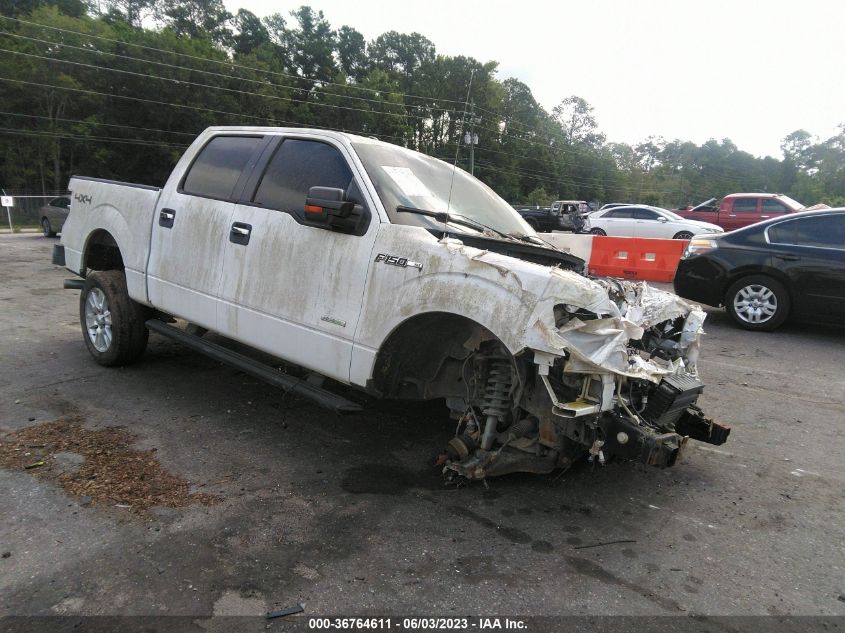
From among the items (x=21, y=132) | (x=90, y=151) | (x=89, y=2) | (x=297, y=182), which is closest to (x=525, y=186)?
(x=90, y=151)

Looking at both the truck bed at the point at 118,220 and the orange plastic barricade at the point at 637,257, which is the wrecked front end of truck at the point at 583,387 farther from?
the orange plastic barricade at the point at 637,257

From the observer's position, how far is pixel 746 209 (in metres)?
21.0

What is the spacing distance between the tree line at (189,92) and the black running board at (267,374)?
2934 cm

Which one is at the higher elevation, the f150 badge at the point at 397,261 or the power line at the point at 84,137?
the power line at the point at 84,137

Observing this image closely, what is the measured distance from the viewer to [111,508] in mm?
3123

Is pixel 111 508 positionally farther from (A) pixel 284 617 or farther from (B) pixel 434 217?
(B) pixel 434 217

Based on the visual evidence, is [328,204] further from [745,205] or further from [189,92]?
[189,92]

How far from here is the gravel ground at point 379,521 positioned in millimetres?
2531

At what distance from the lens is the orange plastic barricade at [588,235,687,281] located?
11266 millimetres

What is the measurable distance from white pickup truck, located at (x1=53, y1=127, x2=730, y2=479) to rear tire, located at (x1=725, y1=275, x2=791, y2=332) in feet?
15.6

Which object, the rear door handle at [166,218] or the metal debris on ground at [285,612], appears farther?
the rear door handle at [166,218]

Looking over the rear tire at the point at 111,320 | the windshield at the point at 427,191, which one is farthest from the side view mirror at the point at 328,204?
the rear tire at the point at 111,320

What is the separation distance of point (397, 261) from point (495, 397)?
3.09 feet

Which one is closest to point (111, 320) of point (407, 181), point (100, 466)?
point (100, 466)
